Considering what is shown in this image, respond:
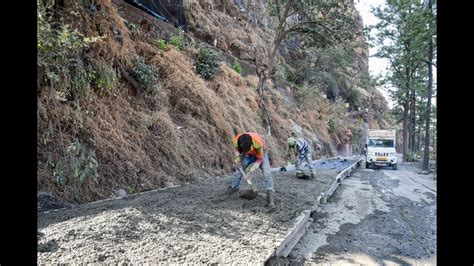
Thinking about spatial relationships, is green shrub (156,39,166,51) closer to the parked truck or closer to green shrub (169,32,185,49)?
green shrub (169,32,185,49)

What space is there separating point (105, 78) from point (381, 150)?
17357mm

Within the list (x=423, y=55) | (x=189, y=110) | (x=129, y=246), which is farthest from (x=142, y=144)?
(x=423, y=55)

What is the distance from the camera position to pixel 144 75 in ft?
30.2

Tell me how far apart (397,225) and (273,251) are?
320cm

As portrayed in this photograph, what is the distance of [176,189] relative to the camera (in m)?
7.17

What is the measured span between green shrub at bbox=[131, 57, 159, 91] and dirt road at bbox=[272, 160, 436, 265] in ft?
19.3

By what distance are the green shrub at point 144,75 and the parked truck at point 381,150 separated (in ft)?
49.3

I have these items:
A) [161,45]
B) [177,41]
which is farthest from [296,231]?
[177,41]

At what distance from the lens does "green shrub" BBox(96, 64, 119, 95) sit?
7527 millimetres

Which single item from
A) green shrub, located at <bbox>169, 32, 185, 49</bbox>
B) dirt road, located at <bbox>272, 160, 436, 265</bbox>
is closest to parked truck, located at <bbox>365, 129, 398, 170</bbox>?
dirt road, located at <bbox>272, 160, 436, 265</bbox>

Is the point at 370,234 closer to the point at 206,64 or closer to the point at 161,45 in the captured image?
the point at 161,45

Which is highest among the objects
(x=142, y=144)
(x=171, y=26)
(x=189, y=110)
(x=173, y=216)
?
(x=171, y=26)

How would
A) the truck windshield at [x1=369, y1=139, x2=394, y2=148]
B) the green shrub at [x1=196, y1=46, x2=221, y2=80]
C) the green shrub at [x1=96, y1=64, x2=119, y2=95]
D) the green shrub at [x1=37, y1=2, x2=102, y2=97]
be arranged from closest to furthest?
the green shrub at [x1=37, y1=2, x2=102, y2=97], the green shrub at [x1=96, y1=64, x2=119, y2=95], the green shrub at [x1=196, y1=46, x2=221, y2=80], the truck windshield at [x1=369, y1=139, x2=394, y2=148]

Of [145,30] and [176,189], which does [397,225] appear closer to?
[176,189]
